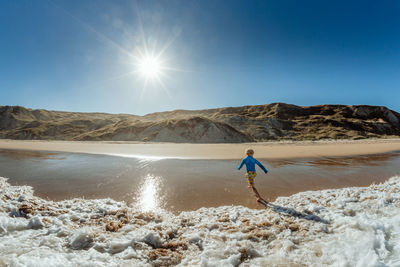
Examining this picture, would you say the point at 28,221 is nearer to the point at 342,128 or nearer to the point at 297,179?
the point at 297,179

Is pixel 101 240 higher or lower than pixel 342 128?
lower

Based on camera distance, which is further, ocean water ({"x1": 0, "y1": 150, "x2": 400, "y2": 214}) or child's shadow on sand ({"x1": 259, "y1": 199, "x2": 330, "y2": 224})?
ocean water ({"x1": 0, "y1": 150, "x2": 400, "y2": 214})

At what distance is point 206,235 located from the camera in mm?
3387

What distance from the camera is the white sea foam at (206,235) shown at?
2.67m

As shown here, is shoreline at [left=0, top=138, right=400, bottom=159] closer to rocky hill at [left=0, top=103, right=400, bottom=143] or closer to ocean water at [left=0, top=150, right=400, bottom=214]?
ocean water at [left=0, top=150, right=400, bottom=214]

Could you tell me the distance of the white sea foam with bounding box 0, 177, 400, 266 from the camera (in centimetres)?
267

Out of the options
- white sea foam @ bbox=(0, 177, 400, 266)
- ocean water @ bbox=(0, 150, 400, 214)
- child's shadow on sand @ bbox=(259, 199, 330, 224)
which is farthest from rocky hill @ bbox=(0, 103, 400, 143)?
white sea foam @ bbox=(0, 177, 400, 266)

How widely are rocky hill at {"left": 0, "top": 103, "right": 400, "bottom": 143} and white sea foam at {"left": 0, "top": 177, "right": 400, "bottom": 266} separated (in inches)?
1604

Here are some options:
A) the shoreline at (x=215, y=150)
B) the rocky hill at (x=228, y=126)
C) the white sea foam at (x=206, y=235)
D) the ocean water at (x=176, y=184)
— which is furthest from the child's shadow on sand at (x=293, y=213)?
the rocky hill at (x=228, y=126)

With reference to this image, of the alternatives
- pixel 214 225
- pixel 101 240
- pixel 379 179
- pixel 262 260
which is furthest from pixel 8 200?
pixel 379 179

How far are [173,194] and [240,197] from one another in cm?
213

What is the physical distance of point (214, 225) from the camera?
12.1 ft

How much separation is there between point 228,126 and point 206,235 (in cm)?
4918

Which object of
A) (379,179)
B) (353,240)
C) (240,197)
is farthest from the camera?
(379,179)
